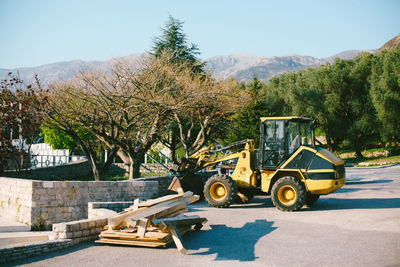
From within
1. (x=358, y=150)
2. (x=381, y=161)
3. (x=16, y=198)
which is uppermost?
(x=358, y=150)

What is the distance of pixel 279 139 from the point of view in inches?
487

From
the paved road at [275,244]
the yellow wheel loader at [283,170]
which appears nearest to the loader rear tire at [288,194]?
the yellow wheel loader at [283,170]

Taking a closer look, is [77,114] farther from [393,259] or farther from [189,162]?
[393,259]

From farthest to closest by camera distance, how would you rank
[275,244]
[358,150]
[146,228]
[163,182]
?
[358,150] → [163,182] → [275,244] → [146,228]

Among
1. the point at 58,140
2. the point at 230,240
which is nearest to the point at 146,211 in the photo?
the point at 230,240

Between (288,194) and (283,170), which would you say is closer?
(288,194)

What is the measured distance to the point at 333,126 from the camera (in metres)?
39.2

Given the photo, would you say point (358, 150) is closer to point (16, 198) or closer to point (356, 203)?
point (356, 203)

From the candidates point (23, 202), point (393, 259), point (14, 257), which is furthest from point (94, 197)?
point (393, 259)

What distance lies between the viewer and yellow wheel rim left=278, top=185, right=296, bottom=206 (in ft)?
38.3

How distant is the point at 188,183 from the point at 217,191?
186cm

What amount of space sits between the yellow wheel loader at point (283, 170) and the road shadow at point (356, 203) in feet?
1.95

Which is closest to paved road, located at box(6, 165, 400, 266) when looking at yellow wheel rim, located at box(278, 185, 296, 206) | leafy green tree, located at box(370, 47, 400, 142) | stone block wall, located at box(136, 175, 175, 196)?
yellow wheel rim, located at box(278, 185, 296, 206)

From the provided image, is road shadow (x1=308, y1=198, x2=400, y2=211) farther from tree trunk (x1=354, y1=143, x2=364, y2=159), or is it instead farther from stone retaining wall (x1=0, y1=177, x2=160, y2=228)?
tree trunk (x1=354, y1=143, x2=364, y2=159)
